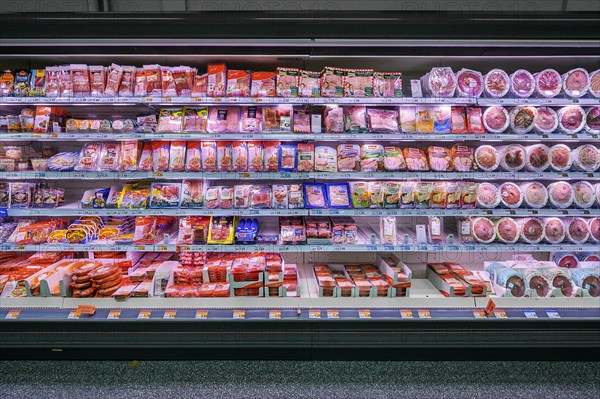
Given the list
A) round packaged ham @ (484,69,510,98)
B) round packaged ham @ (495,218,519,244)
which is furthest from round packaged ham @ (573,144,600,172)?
round packaged ham @ (484,69,510,98)

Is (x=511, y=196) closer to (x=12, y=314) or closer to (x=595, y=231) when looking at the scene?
(x=595, y=231)

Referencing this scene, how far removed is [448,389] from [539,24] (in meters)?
2.21

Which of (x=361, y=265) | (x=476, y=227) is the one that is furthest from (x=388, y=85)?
(x=361, y=265)

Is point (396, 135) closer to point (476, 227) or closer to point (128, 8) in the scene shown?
point (476, 227)

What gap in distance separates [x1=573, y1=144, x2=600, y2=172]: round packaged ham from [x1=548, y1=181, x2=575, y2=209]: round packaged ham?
156 mm

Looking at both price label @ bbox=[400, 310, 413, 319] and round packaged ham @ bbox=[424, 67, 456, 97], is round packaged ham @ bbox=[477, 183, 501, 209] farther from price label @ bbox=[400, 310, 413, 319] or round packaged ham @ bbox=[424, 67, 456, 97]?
price label @ bbox=[400, 310, 413, 319]

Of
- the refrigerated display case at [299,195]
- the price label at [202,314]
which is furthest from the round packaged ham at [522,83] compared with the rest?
the price label at [202,314]

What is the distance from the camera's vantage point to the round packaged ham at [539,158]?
2248 mm

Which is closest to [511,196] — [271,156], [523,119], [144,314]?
[523,119]

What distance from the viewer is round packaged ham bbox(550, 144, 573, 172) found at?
2.26 meters

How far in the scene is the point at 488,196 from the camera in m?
2.28

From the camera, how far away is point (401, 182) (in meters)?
2.35

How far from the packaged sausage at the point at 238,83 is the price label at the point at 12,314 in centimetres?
194

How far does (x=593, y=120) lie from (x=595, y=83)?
0.25 metres
